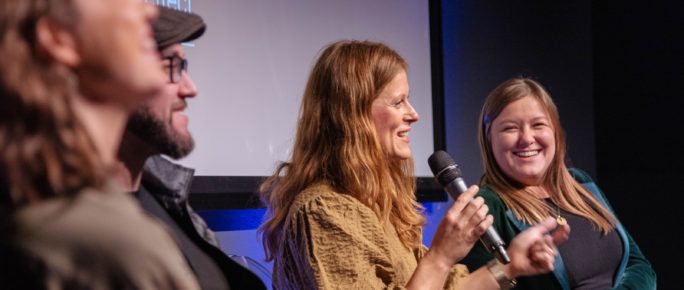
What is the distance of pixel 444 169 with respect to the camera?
218 cm

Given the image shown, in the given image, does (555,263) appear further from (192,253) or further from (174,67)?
(174,67)

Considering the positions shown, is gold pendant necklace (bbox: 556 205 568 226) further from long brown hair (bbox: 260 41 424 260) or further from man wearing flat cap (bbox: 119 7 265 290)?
man wearing flat cap (bbox: 119 7 265 290)

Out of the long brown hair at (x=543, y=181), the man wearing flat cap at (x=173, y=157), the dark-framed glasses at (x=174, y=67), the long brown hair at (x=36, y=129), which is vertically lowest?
the long brown hair at (x=543, y=181)

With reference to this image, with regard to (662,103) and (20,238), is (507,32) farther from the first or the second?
(20,238)

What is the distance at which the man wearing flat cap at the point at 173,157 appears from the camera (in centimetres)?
155

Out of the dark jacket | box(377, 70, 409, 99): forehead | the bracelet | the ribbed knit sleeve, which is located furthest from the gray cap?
the bracelet

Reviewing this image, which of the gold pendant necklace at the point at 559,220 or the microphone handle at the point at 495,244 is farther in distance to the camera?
the gold pendant necklace at the point at 559,220

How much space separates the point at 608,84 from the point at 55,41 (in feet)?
12.2

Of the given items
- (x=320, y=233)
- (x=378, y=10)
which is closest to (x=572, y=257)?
(x=320, y=233)

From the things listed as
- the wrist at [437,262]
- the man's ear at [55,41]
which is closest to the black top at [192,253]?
the wrist at [437,262]

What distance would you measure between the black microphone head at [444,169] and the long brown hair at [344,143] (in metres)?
0.13

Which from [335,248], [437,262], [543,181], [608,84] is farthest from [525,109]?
[608,84]

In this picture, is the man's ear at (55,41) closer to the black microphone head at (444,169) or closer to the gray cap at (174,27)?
the gray cap at (174,27)

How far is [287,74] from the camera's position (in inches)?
137
